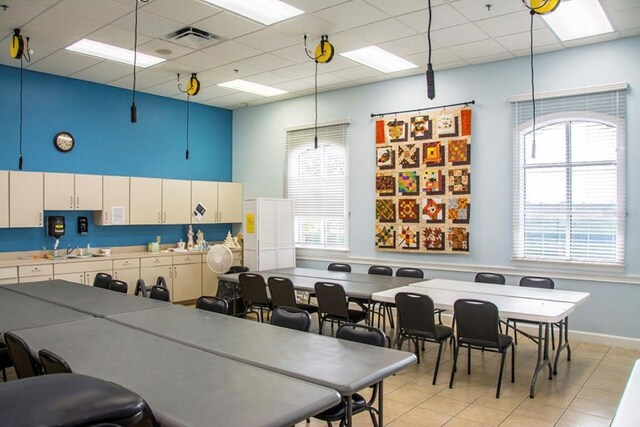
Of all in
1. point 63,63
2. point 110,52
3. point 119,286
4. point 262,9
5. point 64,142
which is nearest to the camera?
point 262,9

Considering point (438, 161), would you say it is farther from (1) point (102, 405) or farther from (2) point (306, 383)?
(1) point (102, 405)

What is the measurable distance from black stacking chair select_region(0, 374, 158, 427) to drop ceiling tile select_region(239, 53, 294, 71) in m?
5.39

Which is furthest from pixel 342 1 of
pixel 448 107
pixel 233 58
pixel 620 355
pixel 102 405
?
pixel 620 355

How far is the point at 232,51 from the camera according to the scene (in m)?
6.09

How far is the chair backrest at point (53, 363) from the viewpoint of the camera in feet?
7.48

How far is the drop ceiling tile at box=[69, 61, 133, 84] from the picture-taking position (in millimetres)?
6620

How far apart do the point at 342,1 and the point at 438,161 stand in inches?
117

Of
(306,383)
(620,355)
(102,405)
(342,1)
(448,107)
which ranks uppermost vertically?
(342,1)

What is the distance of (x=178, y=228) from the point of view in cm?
870

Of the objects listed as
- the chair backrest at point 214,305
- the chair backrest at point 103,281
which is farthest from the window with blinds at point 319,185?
the chair backrest at point 214,305

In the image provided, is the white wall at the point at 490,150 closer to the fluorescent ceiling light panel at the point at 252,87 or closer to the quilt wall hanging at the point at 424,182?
the quilt wall hanging at the point at 424,182

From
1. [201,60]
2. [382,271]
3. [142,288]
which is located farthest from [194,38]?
[382,271]

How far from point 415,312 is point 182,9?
3.70 m

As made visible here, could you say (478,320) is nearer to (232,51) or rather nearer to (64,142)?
(232,51)
